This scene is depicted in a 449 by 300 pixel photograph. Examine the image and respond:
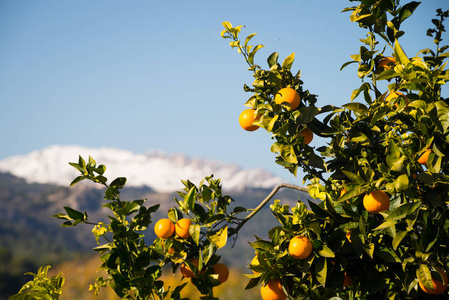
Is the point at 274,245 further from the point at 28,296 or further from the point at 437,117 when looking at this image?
the point at 28,296

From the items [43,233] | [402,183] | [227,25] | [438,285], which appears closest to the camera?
[402,183]

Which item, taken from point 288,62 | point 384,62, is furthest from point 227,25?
point 384,62

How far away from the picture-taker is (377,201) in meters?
0.99

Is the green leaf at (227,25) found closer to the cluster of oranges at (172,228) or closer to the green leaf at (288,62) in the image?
the green leaf at (288,62)

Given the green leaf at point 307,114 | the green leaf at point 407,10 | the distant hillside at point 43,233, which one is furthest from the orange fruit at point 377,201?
the distant hillside at point 43,233

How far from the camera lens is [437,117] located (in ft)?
3.17

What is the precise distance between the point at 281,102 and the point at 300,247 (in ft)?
1.28

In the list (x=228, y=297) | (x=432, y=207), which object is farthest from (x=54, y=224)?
(x=432, y=207)

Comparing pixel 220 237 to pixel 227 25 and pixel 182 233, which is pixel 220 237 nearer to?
pixel 182 233

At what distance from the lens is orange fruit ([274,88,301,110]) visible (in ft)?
3.78

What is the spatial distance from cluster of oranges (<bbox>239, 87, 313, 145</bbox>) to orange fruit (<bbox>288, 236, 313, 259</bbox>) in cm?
31

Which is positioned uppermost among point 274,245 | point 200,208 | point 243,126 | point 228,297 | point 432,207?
point 228,297

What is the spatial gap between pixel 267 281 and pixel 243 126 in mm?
469

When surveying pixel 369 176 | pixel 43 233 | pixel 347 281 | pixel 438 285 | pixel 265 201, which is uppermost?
pixel 43 233
